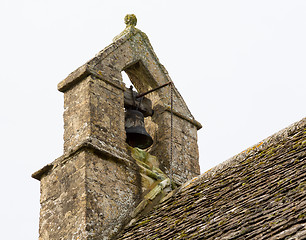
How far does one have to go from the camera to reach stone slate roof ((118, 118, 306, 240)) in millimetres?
4922

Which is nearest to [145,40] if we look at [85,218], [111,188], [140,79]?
[140,79]

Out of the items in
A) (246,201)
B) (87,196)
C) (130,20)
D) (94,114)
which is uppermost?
(130,20)

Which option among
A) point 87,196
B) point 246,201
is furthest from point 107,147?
point 246,201

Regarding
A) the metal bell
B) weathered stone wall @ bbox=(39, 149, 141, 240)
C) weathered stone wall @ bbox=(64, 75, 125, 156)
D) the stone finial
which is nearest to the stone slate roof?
weathered stone wall @ bbox=(39, 149, 141, 240)

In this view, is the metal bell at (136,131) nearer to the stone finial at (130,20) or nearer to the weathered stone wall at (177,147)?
the weathered stone wall at (177,147)

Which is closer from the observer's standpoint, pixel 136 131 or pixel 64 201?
pixel 64 201

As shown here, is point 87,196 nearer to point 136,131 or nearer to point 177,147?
point 136,131

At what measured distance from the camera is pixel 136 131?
8297 mm

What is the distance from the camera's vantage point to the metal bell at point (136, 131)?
8320 mm

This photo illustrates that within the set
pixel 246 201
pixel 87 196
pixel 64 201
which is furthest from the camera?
pixel 64 201

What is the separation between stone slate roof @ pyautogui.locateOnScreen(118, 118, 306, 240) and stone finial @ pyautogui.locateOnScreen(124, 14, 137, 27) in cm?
300

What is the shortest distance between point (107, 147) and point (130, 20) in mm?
2474

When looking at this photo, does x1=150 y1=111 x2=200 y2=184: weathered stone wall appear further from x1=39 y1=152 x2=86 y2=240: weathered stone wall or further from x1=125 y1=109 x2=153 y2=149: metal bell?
x1=39 y1=152 x2=86 y2=240: weathered stone wall

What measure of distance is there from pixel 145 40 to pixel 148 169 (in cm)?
213
